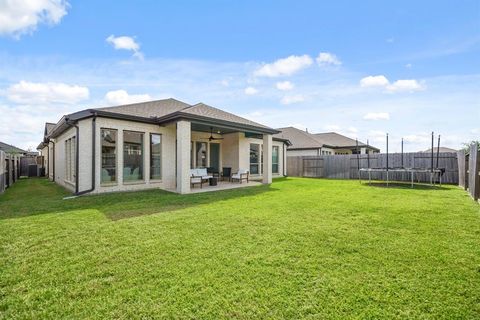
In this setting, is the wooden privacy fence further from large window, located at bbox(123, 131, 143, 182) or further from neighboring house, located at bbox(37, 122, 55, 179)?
neighboring house, located at bbox(37, 122, 55, 179)

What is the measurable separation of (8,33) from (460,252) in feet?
47.9

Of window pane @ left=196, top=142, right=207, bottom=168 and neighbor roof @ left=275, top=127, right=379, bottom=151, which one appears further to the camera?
neighbor roof @ left=275, top=127, right=379, bottom=151

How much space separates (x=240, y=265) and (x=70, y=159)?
11778 millimetres

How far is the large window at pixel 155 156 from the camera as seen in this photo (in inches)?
442

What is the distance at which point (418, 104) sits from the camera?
13.8m

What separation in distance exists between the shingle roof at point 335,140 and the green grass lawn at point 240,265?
880 inches

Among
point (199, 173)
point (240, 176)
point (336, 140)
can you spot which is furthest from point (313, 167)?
point (336, 140)

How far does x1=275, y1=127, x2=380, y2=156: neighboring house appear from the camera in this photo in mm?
24641

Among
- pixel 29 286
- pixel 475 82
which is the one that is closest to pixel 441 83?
pixel 475 82

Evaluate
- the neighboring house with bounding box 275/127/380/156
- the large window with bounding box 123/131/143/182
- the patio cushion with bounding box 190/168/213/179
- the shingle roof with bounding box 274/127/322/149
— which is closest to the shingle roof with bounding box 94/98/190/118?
the large window with bounding box 123/131/143/182

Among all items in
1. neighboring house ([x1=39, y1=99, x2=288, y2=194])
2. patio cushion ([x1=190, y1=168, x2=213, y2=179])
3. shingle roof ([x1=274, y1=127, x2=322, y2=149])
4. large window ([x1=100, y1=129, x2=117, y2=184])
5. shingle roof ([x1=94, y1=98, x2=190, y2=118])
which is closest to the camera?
neighboring house ([x1=39, y1=99, x2=288, y2=194])

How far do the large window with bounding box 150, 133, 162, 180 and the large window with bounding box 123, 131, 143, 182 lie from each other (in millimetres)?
504

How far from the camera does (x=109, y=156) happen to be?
9.99 metres

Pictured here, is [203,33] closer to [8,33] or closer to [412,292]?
[8,33]
